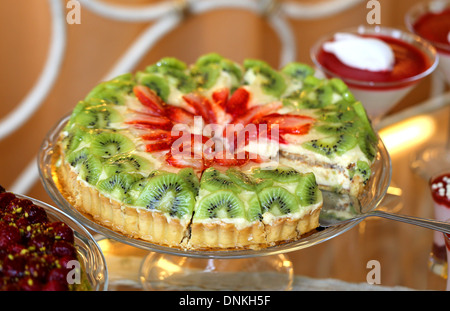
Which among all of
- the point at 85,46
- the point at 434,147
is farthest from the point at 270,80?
the point at 85,46

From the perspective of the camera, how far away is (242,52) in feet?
13.3

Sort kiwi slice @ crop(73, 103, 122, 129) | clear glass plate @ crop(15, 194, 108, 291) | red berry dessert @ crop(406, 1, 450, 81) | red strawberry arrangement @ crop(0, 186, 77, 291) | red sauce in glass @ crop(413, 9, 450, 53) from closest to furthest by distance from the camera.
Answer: red strawberry arrangement @ crop(0, 186, 77, 291), clear glass plate @ crop(15, 194, 108, 291), kiwi slice @ crop(73, 103, 122, 129), red berry dessert @ crop(406, 1, 450, 81), red sauce in glass @ crop(413, 9, 450, 53)

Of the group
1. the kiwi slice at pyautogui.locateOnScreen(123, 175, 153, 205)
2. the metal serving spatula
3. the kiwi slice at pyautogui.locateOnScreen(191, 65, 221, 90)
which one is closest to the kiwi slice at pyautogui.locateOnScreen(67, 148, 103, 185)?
the kiwi slice at pyautogui.locateOnScreen(123, 175, 153, 205)

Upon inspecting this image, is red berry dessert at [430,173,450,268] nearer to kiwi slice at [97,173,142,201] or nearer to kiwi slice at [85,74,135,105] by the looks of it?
kiwi slice at [97,173,142,201]

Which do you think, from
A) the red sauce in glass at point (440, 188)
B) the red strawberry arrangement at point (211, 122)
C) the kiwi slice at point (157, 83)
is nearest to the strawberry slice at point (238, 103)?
the red strawberry arrangement at point (211, 122)

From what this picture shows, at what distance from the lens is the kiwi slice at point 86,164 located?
167 centimetres

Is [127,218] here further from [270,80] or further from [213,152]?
[270,80]

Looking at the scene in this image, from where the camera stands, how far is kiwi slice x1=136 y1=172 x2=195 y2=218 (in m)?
1.59

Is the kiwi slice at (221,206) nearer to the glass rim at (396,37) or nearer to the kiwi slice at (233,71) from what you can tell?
the kiwi slice at (233,71)

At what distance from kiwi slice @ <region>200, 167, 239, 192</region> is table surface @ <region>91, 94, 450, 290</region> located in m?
0.38

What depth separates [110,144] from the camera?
1.78 meters

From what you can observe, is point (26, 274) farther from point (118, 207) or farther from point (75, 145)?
point (75, 145)

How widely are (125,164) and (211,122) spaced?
382mm

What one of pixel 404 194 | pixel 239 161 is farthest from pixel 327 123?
pixel 404 194
